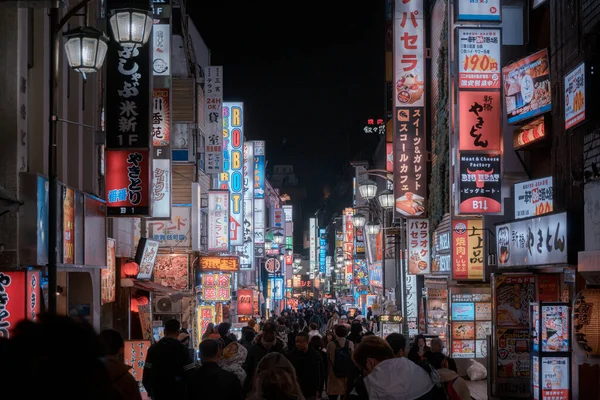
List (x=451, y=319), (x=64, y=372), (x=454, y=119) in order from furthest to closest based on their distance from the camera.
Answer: (x=451, y=319) → (x=454, y=119) → (x=64, y=372)

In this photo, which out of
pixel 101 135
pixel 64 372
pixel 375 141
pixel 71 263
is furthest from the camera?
pixel 375 141

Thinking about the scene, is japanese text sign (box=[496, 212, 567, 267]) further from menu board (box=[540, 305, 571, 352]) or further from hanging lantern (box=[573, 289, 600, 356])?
hanging lantern (box=[573, 289, 600, 356])

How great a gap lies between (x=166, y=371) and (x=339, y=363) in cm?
569

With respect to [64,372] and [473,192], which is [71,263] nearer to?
[473,192]

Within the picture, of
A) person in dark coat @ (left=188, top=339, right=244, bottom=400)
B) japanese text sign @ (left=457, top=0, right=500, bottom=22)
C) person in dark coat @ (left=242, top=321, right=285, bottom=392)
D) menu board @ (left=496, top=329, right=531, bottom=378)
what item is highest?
japanese text sign @ (left=457, top=0, right=500, bottom=22)

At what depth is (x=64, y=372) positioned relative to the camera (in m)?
3.52

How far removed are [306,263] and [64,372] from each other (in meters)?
167

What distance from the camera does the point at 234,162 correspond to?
38562 millimetres

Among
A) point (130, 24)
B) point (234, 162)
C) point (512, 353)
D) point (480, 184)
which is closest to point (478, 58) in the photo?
point (480, 184)

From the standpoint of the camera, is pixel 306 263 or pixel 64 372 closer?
pixel 64 372

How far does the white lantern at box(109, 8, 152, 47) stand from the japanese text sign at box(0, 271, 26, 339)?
13.5ft

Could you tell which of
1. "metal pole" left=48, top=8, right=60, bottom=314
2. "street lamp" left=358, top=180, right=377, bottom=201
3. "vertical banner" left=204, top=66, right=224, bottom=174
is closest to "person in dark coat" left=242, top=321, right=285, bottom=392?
"metal pole" left=48, top=8, right=60, bottom=314

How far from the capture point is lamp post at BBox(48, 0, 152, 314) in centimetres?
1162

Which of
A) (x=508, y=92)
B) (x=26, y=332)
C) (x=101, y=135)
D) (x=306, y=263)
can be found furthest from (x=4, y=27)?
(x=306, y=263)
